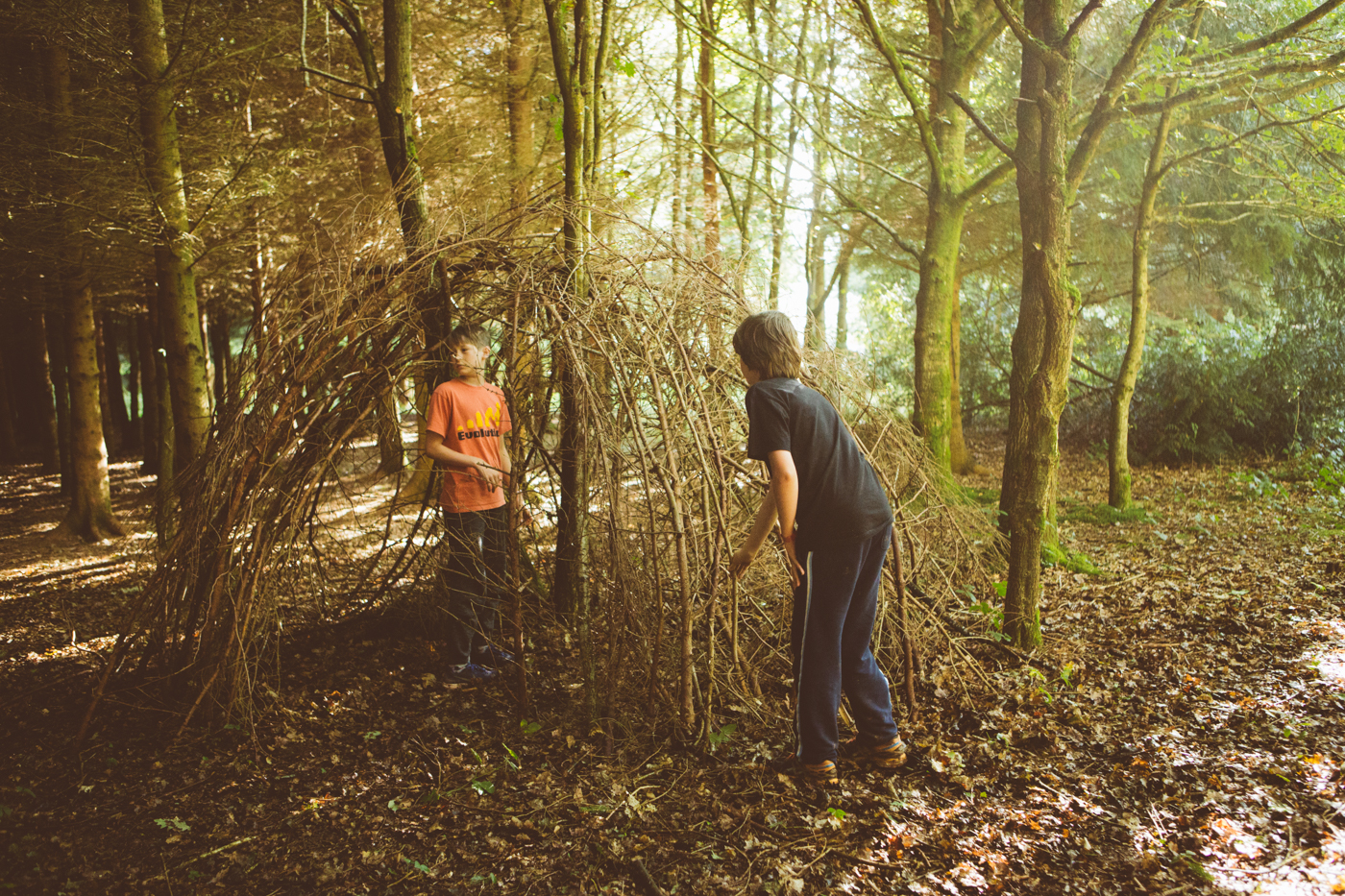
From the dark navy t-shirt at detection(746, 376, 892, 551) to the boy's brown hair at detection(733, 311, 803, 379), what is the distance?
7cm

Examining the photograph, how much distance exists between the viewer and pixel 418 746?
3295 millimetres

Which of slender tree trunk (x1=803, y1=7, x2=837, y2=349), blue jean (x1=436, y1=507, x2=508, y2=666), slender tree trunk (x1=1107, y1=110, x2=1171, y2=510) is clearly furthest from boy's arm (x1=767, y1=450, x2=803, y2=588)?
slender tree trunk (x1=1107, y1=110, x2=1171, y2=510)

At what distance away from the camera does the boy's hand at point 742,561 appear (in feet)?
9.38

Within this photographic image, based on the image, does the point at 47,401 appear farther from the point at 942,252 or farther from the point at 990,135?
the point at 990,135

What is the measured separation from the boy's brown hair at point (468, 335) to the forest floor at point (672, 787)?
174 centimetres

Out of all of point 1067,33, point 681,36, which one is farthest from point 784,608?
point 681,36

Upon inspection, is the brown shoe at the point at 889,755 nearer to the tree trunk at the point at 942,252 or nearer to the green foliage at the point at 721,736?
the green foliage at the point at 721,736

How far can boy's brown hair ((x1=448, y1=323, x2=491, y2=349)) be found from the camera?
3.77 m

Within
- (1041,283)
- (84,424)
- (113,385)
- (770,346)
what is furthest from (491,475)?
(113,385)

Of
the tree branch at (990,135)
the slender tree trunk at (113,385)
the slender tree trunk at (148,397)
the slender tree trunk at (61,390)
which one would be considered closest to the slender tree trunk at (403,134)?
the tree branch at (990,135)

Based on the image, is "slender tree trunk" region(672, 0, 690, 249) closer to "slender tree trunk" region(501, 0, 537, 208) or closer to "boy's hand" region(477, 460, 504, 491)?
"slender tree trunk" region(501, 0, 537, 208)

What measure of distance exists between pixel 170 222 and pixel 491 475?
4.27 metres

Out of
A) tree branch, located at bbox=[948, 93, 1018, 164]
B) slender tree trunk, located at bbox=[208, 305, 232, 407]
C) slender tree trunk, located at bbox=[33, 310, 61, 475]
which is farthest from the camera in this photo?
slender tree trunk, located at bbox=[208, 305, 232, 407]

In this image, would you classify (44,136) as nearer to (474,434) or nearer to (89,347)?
(89,347)
